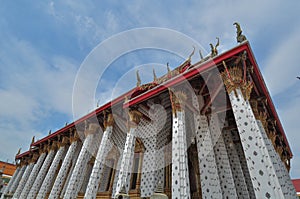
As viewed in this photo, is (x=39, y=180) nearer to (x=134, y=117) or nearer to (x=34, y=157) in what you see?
(x=34, y=157)

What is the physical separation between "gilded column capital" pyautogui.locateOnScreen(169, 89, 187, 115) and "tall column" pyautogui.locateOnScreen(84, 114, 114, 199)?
159 inches

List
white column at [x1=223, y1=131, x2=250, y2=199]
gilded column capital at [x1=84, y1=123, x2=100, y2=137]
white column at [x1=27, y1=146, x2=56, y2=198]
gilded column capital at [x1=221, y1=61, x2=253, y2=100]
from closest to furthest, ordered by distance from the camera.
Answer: gilded column capital at [x1=221, y1=61, x2=253, y2=100] < white column at [x1=223, y1=131, x2=250, y2=199] < gilded column capital at [x1=84, y1=123, x2=100, y2=137] < white column at [x1=27, y1=146, x2=56, y2=198]

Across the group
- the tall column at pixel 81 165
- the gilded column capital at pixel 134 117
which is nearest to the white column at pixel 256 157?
the gilded column capital at pixel 134 117

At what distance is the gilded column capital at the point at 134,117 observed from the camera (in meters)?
7.68

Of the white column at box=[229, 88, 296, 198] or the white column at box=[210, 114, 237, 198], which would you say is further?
the white column at box=[210, 114, 237, 198]

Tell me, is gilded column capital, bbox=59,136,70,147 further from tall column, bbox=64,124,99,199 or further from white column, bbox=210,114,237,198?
white column, bbox=210,114,237,198

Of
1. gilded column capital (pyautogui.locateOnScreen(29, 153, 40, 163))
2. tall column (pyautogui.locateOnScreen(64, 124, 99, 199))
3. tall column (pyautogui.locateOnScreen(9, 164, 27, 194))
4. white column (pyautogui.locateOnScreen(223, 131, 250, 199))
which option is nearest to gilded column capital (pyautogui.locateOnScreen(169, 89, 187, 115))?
white column (pyautogui.locateOnScreen(223, 131, 250, 199))

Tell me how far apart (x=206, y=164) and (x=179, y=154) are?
4.81ft

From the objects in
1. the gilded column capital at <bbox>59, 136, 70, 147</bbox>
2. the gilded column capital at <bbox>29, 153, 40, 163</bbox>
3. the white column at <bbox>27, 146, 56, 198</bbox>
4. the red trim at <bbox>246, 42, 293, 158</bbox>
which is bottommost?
the white column at <bbox>27, 146, 56, 198</bbox>

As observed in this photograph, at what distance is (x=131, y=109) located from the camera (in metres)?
7.96

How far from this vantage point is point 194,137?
813 cm

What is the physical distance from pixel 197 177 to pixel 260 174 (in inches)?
180

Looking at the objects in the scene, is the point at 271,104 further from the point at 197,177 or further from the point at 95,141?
the point at 95,141

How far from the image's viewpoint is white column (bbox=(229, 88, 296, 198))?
11.8 feet
